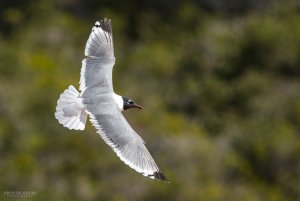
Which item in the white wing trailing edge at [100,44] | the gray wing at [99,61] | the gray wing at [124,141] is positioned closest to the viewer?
the gray wing at [124,141]

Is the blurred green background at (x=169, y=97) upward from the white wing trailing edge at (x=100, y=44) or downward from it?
upward

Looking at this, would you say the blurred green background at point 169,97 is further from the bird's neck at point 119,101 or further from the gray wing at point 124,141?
the gray wing at point 124,141

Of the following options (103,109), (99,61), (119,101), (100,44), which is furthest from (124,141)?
(100,44)

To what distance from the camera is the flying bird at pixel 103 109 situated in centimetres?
809

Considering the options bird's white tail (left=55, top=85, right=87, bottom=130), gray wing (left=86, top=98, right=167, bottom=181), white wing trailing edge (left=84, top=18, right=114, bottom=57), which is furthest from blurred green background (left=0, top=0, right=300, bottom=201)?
gray wing (left=86, top=98, right=167, bottom=181)

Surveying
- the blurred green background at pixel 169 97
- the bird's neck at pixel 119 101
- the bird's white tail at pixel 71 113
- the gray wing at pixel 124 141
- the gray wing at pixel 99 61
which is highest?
the blurred green background at pixel 169 97

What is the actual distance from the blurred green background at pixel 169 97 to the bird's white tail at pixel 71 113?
16.5ft

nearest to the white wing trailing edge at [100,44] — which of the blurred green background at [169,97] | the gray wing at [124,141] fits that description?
the gray wing at [124,141]

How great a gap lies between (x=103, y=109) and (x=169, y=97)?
1464 centimetres

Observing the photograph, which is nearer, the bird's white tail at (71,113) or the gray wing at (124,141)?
the gray wing at (124,141)

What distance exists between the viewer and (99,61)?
8.86 meters

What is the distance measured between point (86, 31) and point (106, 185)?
32.4 feet

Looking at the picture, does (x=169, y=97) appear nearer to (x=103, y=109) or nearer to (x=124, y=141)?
(x=103, y=109)

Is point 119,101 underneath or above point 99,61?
underneath
